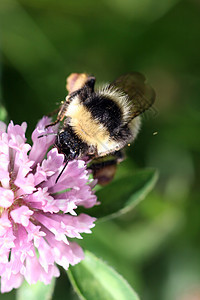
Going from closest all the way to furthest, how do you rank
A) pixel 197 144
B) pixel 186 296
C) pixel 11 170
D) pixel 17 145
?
1. pixel 17 145
2. pixel 11 170
3. pixel 186 296
4. pixel 197 144

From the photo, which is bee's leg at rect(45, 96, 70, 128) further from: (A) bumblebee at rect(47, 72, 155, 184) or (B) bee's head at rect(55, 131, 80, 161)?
(B) bee's head at rect(55, 131, 80, 161)

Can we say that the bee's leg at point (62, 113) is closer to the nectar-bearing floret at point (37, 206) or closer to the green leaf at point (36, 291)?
the nectar-bearing floret at point (37, 206)

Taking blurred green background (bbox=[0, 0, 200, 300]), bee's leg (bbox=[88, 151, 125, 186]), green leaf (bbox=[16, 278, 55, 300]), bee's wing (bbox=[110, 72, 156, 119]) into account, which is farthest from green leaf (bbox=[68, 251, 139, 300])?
blurred green background (bbox=[0, 0, 200, 300])

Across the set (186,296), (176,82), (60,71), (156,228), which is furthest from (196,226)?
(60,71)

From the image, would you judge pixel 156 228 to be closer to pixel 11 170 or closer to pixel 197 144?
pixel 197 144

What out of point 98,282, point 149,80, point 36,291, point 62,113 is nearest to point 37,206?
point 62,113

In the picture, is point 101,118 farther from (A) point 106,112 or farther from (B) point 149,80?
(B) point 149,80
